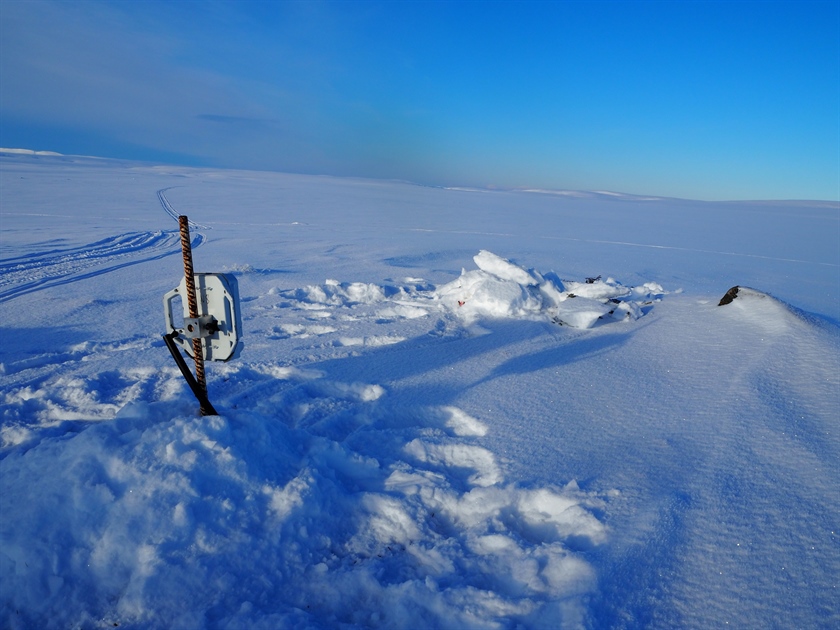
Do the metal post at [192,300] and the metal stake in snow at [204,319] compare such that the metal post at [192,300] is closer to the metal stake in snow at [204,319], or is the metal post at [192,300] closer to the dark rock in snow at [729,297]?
the metal stake in snow at [204,319]

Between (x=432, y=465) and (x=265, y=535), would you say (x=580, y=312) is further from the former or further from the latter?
(x=265, y=535)

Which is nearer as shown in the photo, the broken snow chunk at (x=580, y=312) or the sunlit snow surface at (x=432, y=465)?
the sunlit snow surface at (x=432, y=465)

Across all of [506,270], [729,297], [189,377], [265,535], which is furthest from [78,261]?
[729,297]

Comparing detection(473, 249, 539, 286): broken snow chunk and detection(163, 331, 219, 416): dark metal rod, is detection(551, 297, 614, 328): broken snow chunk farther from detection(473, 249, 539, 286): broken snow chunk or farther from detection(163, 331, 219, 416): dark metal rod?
detection(163, 331, 219, 416): dark metal rod

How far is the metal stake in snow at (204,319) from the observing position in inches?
101

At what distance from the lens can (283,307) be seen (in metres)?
6.57

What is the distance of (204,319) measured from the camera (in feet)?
8.61

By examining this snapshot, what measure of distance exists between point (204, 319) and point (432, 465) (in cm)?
162

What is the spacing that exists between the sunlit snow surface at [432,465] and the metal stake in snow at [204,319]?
36 cm

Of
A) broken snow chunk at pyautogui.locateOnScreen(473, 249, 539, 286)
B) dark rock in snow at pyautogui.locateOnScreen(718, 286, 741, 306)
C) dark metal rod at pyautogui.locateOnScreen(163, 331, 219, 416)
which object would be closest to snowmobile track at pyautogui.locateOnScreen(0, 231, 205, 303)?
dark metal rod at pyautogui.locateOnScreen(163, 331, 219, 416)

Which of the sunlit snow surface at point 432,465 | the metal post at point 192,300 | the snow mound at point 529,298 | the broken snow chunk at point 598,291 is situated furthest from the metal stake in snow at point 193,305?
the broken snow chunk at point 598,291

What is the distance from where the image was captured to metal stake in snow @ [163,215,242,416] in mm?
2562

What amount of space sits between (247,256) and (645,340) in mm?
8518

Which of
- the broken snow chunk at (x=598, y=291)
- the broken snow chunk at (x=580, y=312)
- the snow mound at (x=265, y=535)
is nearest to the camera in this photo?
the snow mound at (x=265, y=535)
